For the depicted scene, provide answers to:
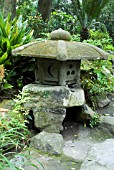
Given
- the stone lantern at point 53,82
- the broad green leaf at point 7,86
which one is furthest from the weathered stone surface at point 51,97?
the broad green leaf at point 7,86

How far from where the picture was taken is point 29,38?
13.6 ft

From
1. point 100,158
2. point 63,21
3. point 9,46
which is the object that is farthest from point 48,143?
point 63,21

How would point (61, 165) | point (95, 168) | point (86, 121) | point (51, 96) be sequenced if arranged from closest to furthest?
point (95, 168)
point (61, 165)
point (51, 96)
point (86, 121)

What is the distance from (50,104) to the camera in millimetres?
3240

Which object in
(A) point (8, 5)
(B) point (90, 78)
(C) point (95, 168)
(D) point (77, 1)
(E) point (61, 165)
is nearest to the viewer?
(C) point (95, 168)

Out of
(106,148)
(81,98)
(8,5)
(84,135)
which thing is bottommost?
(84,135)

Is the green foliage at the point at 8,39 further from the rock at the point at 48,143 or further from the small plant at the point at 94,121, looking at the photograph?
the small plant at the point at 94,121

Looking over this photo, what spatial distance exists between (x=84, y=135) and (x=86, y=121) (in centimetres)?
27

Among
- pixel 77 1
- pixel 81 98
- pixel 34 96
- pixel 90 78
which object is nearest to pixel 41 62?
pixel 34 96

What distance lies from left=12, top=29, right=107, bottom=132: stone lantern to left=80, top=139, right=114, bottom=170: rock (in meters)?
0.90

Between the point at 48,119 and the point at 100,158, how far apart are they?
116cm

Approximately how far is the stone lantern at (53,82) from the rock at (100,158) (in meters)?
0.90

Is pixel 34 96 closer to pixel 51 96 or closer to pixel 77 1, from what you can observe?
pixel 51 96

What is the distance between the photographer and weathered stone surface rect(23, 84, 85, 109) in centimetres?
322
